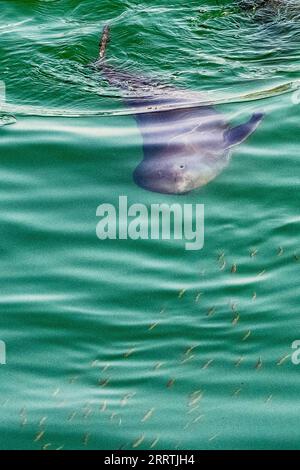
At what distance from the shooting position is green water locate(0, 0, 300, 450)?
4.85 metres

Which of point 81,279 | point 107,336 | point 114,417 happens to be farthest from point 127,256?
point 114,417

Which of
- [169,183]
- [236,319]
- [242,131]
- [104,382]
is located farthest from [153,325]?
[242,131]

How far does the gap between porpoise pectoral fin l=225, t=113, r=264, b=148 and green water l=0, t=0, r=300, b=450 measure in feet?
0.27

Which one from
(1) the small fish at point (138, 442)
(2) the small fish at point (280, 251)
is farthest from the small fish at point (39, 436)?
(2) the small fish at point (280, 251)

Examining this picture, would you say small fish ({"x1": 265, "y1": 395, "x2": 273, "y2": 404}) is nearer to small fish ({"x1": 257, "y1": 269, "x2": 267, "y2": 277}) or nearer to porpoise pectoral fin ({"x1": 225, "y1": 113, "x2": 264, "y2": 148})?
small fish ({"x1": 257, "y1": 269, "x2": 267, "y2": 277})

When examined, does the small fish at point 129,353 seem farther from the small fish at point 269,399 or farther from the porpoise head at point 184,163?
the porpoise head at point 184,163

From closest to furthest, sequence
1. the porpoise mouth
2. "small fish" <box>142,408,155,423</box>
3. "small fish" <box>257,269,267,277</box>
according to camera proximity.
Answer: "small fish" <box>142,408,155,423</box> → "small fish" <box>257,269,267,277</box> → the porpoise mouth

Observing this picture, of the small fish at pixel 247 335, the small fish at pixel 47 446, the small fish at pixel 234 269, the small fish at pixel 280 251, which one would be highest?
the small fish at pixel 280 251

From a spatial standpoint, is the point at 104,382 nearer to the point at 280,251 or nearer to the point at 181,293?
the point at 181,293

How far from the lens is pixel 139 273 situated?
5992 millimetres

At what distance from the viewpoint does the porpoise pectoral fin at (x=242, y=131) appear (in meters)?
7.37

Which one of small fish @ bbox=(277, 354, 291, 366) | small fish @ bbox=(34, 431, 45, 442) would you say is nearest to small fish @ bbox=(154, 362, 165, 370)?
small fish @ bbox=(277, 354, 291, 366)

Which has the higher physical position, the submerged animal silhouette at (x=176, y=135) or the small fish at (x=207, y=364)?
the submerged animal silhouette at (x=176, y=135)

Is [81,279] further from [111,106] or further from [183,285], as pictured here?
[111,106]
